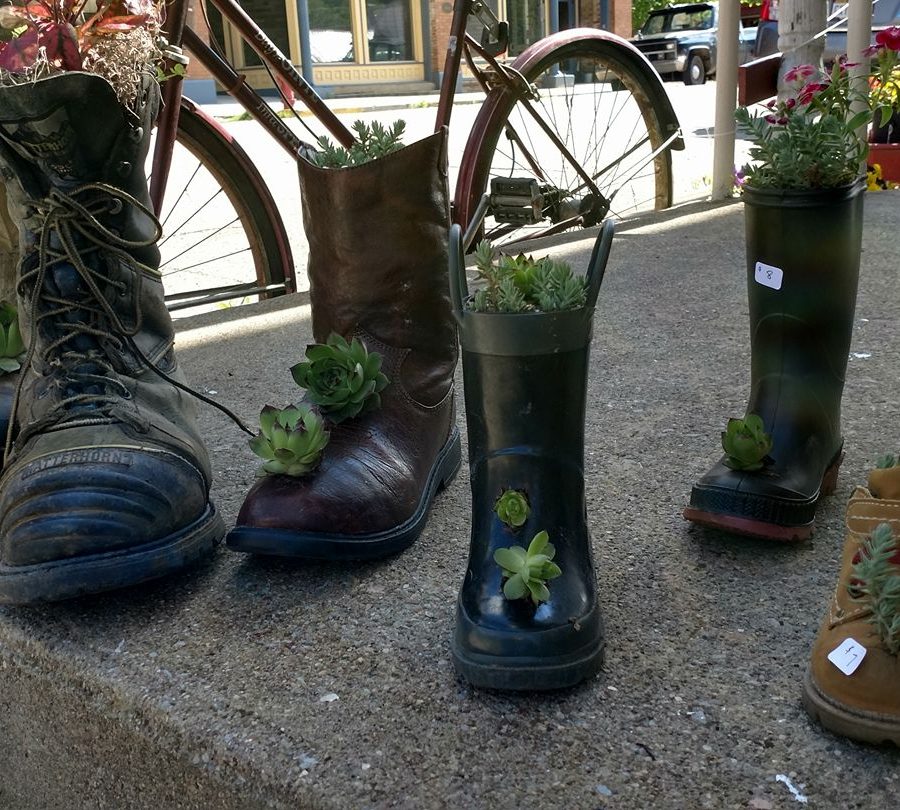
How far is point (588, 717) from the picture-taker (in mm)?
923

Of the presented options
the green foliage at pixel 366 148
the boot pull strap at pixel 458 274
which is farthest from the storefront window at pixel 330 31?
the boot pull strap at pixel 458 274

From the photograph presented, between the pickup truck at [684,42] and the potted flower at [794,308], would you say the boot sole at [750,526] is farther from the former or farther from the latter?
the pickup truck at [684,42]

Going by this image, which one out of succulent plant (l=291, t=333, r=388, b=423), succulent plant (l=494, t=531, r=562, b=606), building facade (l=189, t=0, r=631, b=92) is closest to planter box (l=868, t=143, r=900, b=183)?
succulent plant (l=291, t=333, r=388, b=423)

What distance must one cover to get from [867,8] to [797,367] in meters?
2.43

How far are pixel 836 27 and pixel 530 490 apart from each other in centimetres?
470

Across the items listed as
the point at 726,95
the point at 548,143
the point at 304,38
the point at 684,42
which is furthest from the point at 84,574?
the point at 684,42

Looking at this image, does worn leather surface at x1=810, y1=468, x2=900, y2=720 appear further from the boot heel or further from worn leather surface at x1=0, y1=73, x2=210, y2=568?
worn leather surface at x1=0, y1=73, x2=210, y2=568

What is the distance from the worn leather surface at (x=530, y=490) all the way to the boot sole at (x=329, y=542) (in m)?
0.21

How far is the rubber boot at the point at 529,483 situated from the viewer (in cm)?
94

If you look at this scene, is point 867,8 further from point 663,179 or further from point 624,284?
point 624,284

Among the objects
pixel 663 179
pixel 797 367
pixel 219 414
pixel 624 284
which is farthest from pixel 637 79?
pixel 797 367

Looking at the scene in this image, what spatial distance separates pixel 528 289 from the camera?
97 centimetres

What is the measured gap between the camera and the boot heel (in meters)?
1.32

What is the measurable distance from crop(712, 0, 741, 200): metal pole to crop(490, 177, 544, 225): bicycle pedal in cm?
99
